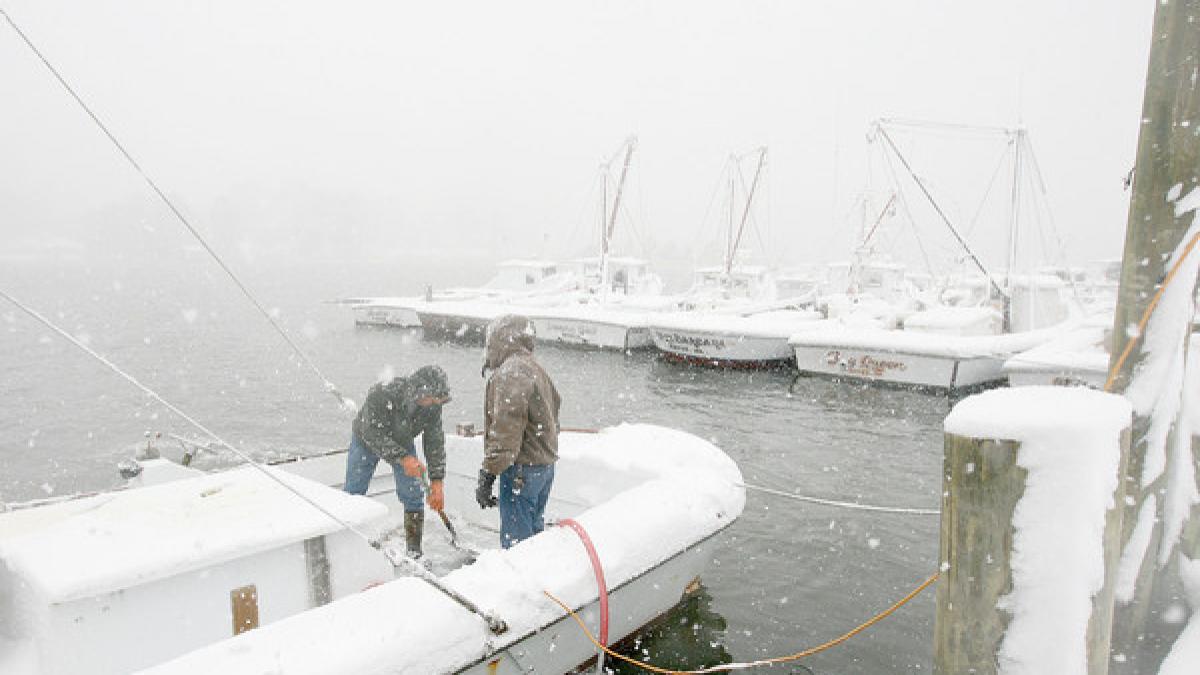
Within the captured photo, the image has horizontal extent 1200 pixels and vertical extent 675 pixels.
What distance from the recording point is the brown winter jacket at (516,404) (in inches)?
174

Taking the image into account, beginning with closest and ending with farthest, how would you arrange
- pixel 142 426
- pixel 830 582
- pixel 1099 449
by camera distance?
pixel 1099 449
pixel 830 582
pixel 142 426

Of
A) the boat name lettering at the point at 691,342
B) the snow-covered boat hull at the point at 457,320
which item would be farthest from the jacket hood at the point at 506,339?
the snow-covered boat hull at the point at 457,320

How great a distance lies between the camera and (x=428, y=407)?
18.0ft

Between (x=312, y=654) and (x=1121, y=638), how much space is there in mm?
3708

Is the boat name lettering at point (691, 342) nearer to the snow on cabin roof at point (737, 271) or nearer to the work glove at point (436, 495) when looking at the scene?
the snow on cabin roof at point (737, 271)

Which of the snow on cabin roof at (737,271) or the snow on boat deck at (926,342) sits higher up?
the snow on cabin roof at (737,271)

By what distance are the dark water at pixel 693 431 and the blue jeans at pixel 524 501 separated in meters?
1.25

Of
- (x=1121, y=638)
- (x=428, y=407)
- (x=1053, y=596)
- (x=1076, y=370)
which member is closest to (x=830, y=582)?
(x=1121, y=638)

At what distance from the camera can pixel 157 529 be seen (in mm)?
3656

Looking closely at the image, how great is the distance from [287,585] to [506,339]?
1960 millimetres

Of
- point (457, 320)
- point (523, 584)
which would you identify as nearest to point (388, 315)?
point (457, 320)

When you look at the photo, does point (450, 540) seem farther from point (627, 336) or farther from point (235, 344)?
point (235, 344)

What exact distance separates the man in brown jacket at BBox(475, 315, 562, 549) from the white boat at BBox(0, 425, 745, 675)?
1.85ft

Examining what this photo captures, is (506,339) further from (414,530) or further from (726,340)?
(726,340)
